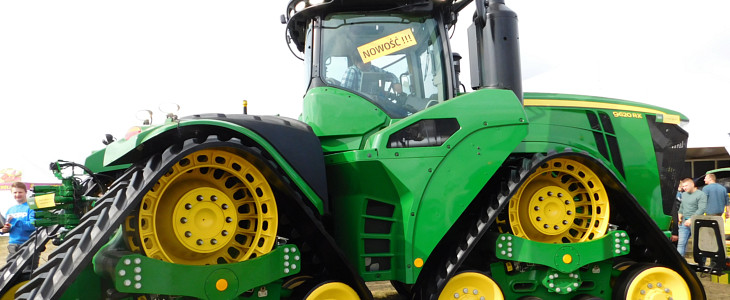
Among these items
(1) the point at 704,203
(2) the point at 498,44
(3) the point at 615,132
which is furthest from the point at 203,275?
(1) the point at 704,203

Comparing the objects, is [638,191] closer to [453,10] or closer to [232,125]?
[453,10]

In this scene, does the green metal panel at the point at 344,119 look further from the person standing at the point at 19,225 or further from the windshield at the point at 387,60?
the person standing at the point at 19,225

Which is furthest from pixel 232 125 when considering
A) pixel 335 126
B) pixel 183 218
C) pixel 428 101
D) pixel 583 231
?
pixel 583 231

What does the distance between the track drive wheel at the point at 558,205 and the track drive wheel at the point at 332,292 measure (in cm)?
157

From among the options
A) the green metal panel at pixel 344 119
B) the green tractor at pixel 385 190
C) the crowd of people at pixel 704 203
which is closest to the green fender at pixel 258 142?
the green tractor at pixel 385 190

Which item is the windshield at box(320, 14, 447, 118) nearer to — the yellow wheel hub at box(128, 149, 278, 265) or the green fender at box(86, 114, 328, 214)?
the green fender at box(86, 114, 328, 214)

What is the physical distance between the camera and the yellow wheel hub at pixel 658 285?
175 inches

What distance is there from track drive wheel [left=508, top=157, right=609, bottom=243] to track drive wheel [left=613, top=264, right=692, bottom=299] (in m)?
0.51

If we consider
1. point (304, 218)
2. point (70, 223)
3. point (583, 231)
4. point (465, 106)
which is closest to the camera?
point (304, 218)

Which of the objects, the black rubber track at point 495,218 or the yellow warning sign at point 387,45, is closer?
the black rubber track at point 495,218

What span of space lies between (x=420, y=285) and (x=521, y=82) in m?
1.91

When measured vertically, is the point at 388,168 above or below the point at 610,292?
above

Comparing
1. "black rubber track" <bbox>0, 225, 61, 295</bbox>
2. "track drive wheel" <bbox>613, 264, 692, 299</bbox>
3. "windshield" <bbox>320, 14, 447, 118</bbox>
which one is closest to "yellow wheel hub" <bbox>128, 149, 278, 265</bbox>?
"windshield" <bbox>320, 14, 447, 118</bbox>

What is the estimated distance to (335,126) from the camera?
14.0 feet
